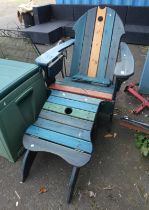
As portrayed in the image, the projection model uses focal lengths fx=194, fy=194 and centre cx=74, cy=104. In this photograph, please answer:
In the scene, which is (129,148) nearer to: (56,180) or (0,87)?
(56,180)

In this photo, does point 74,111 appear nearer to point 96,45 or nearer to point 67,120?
point 67,120

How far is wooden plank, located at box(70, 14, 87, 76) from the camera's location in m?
2.30

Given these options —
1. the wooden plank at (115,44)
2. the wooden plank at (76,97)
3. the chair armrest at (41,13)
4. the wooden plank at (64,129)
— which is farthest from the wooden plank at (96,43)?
the chair armrest at (41,13)

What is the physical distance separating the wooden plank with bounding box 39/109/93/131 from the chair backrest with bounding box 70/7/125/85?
614 millimetres

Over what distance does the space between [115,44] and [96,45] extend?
8.9 inches

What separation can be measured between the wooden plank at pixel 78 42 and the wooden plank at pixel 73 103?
572 millimetres

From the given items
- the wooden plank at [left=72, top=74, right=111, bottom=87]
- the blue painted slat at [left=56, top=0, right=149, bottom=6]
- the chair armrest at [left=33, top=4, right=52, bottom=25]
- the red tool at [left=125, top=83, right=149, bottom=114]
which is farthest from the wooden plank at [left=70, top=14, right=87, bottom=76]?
the chair armrest at [left=33, top=4, right=52, bottom=25]

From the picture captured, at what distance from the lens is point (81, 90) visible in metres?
2.03

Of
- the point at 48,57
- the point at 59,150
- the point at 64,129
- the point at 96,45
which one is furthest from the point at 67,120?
the point at 96,45

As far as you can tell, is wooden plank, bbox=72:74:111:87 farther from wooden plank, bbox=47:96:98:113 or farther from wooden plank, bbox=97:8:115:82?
wooden plank, bbox=47:96:98:113

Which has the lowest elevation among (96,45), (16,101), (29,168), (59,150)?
(29,168)

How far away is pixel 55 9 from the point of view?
4859 millimetres

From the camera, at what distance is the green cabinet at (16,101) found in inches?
61.2

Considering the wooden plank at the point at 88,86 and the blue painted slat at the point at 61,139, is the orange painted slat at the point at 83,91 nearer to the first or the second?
the wooden plank at the point at 88,86
